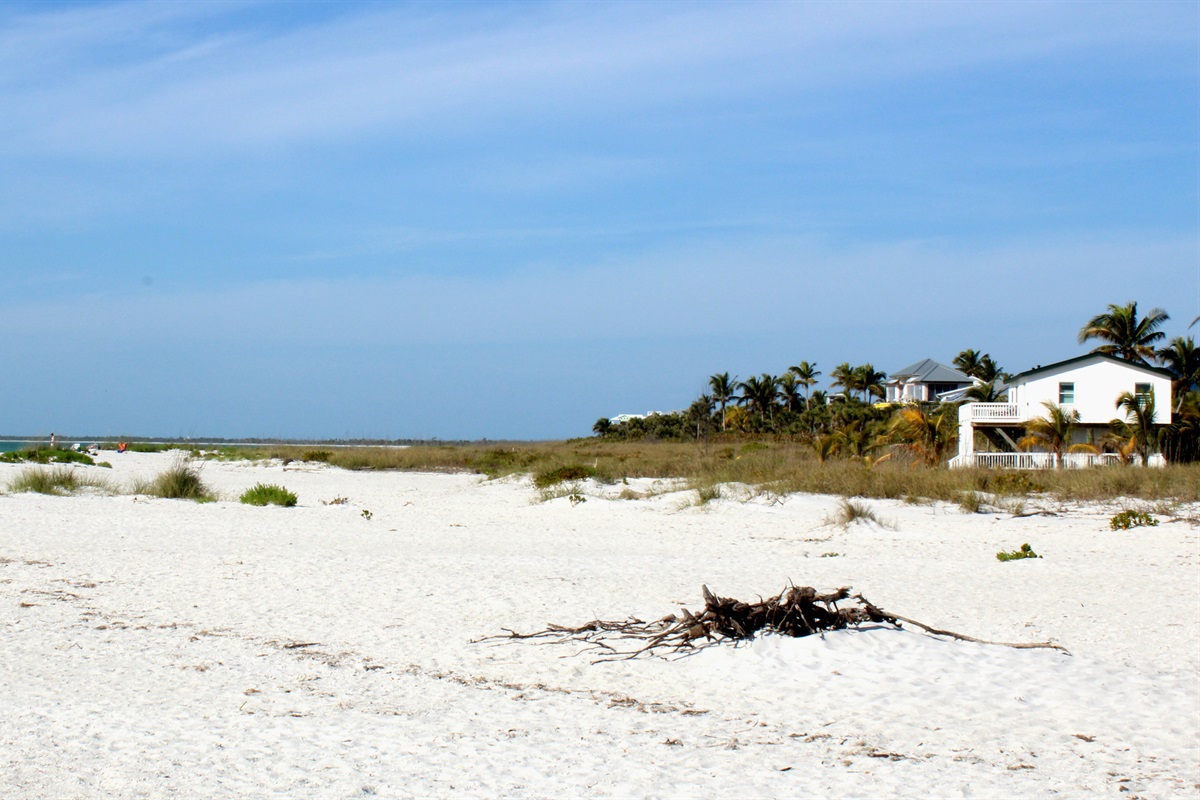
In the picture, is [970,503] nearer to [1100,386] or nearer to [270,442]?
[1100,386]

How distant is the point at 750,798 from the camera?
488 cm

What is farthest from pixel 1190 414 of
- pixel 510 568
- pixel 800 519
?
pixel 510 568

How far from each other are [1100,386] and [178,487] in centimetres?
2975

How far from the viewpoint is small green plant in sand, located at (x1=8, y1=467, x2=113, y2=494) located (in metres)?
20.4

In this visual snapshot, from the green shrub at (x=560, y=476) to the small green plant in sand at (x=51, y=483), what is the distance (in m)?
9.09

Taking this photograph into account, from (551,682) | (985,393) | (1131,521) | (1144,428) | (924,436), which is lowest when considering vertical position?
(551,682)

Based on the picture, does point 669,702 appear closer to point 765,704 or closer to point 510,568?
point 765,704

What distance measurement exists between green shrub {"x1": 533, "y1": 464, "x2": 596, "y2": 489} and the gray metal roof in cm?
4418

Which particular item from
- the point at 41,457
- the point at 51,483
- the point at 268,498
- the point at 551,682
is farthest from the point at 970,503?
the point at 41,457

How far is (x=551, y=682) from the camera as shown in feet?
23.0

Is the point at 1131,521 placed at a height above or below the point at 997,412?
below

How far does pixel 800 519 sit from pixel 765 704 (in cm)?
1162

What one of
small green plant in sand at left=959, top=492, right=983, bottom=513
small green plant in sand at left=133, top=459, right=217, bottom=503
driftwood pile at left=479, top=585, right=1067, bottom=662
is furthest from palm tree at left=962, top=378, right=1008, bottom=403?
driftwood pile at left=479, top=585, right=1067, bottom=662

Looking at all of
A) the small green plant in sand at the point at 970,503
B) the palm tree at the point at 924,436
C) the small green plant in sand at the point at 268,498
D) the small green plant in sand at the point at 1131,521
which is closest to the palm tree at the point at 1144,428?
the palm tree at the point at 924,436
